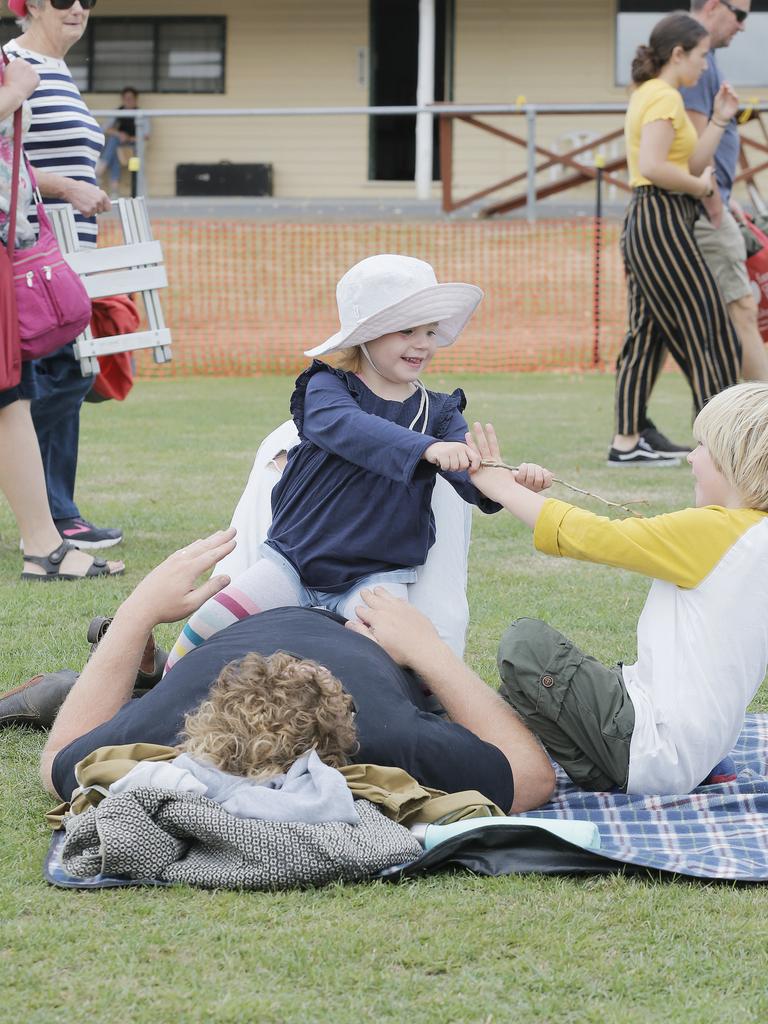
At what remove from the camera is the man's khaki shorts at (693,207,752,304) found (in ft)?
26.8

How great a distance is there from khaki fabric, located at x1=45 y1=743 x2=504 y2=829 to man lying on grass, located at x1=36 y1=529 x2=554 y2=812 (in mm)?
57

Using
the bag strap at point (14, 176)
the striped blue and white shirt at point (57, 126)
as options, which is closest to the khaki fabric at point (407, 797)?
the bag strap at point (14, 176)

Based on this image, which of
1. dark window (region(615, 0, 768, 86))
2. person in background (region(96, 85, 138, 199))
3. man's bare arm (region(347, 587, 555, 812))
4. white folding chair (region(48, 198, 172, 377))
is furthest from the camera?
dark window (region(615, 0, 768, 86))

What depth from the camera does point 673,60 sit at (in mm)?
8000

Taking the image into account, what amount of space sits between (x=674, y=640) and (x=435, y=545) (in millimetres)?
936

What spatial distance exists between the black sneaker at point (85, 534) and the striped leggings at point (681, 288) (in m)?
3.33

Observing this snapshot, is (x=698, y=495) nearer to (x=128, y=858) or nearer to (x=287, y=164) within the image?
(x=128, y=858)

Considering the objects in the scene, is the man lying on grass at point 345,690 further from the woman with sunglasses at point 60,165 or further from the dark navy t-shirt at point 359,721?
the woman with sunglasses at point 60,165

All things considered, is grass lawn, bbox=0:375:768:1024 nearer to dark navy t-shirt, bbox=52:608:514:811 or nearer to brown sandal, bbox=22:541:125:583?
dark navy t-shirt, bbox=52:608:514:811

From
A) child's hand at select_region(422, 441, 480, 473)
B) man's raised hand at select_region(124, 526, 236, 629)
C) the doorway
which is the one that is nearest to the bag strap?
man's raised hand at select_region(124, 526, 236, 629)

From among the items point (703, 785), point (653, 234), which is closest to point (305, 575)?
point (703, 785)

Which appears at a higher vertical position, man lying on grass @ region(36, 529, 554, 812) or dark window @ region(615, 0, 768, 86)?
dark window @ region(615, 0, 768, 86)

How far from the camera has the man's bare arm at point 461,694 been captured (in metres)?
3.54

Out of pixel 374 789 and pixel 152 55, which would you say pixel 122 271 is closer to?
pixel 374 789
